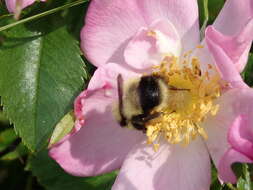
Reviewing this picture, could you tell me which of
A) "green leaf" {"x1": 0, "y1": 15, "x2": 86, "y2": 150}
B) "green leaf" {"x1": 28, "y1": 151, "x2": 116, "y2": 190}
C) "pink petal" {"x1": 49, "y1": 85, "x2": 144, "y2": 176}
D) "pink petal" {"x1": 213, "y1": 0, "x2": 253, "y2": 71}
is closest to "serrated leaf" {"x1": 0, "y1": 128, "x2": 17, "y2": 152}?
"green leaf" {"x1": 28, "y1": 151, "x2": 116, "y2": 190}

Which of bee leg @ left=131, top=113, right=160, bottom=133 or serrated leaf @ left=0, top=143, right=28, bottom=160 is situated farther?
serrated leaf @ left=0, top=143, right=28, bottom=160

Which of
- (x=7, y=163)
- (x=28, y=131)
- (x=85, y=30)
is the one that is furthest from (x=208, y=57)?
(x=7, y=163)

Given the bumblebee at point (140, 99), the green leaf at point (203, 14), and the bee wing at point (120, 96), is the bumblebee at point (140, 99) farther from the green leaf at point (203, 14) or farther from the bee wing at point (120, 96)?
the green leaf at point (203, 14)

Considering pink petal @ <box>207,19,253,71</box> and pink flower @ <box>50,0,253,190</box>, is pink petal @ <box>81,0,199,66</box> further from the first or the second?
pink petal @ <box>207,19,253,71</box>

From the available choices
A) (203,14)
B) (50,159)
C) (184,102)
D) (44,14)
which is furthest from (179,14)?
(50,159)

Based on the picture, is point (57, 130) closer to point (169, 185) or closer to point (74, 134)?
point (74, 134)

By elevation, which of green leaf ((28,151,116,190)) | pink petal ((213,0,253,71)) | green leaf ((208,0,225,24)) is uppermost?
pink petal ((213,0,253,71))
